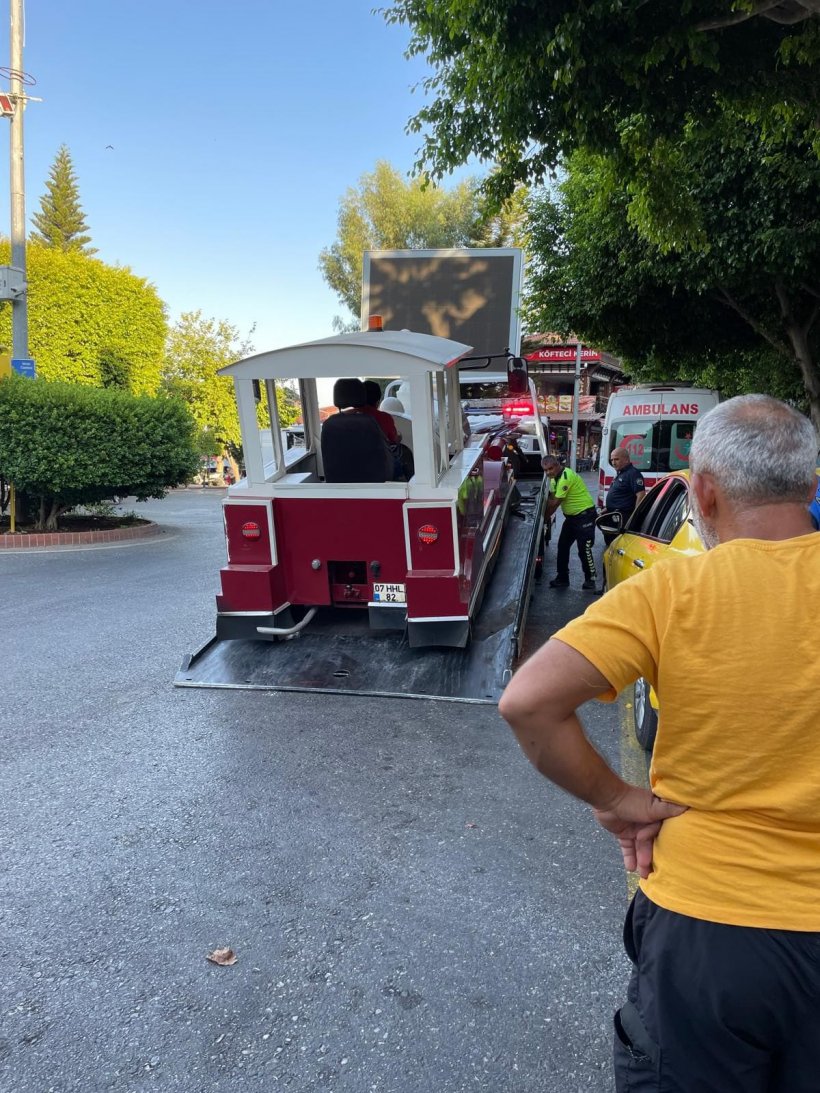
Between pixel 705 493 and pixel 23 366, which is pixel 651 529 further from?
pixel 23 366

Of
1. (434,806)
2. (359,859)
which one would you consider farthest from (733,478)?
(434,806)

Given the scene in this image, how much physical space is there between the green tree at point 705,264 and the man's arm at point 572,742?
6627 millimetres

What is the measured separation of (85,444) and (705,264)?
10676 millimetres

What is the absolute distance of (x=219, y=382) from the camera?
3384 cm

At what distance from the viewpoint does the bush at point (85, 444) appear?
13570mm

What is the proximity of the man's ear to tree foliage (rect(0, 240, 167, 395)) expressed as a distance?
3158 cm

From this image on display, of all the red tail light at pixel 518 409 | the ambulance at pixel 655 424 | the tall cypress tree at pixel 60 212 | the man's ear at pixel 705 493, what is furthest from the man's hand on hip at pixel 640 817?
the tall cypress tree at pixel 60 212

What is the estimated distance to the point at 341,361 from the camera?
5.71 metres

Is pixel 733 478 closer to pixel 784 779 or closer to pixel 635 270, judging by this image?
pixel 784 779

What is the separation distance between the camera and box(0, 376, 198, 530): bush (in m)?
→ 13.6

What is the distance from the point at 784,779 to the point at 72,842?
3391 mm

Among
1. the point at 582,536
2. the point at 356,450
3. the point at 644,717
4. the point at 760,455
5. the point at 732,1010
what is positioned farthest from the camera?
the point at 582,536

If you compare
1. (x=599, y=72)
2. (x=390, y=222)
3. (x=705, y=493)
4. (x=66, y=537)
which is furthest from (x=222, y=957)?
(x=390, y=222)

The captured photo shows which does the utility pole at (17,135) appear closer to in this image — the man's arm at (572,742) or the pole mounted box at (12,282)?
the pole mounted box at (12,282)
